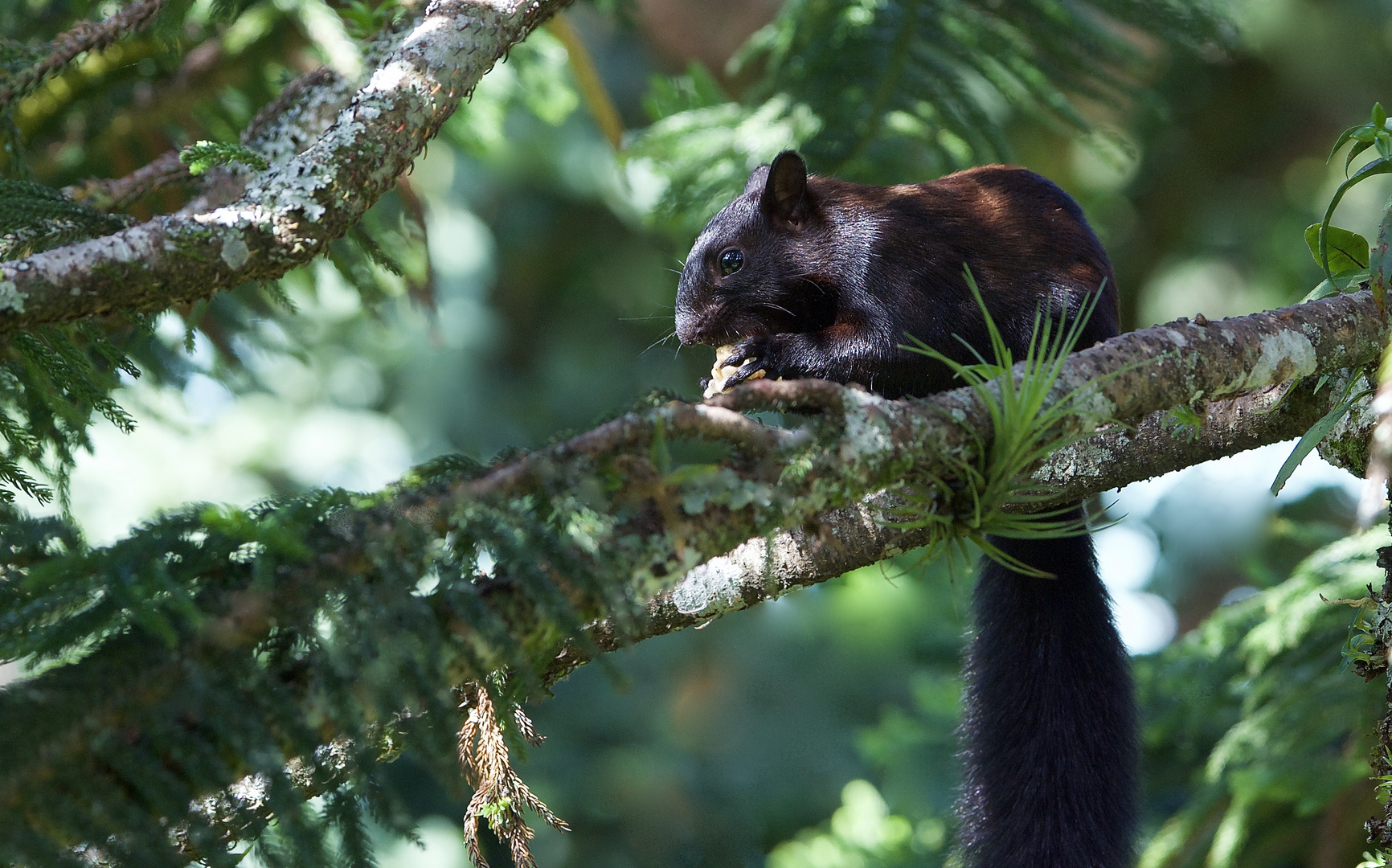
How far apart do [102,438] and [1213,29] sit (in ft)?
16.4

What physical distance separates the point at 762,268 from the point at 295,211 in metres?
1.23

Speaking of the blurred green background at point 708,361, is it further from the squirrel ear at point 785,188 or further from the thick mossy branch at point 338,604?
the thick mossy branch at point 338,604

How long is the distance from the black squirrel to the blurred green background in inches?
19.3

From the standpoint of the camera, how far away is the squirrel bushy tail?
5.61ft

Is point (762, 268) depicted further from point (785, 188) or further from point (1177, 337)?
point (1177, 337)

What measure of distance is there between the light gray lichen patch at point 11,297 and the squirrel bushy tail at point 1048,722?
158cm

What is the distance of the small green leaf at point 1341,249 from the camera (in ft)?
5.16

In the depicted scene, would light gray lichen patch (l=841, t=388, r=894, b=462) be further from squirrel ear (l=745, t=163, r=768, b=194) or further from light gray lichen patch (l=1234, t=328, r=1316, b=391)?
squirrel ear (l=745, t=163, r=768, b=194)

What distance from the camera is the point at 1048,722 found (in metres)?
1.84

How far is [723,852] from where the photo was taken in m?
5.55

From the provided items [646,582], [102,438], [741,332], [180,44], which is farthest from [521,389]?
[646,582]

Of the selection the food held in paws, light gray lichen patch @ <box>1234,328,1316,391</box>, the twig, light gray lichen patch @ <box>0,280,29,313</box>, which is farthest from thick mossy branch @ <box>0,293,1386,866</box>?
the twig

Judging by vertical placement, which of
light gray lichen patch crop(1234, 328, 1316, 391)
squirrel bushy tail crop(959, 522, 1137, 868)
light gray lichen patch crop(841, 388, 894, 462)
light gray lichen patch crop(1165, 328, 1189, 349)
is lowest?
squirrel bushy tail crop(959, 522, 1137, 868)

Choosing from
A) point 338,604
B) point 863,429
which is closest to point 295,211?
point 338,604
